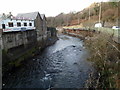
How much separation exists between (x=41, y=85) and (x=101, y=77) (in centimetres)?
521

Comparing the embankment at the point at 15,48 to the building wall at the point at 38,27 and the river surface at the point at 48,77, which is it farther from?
the building wall at the point at 38,27

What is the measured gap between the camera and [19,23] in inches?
808

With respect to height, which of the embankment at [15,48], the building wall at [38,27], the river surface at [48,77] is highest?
the building wall at [38,27]

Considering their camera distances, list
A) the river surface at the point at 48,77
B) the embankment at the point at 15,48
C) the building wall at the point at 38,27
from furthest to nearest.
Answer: the building wall at the point at 38,27
the embankment at the point at 15,48
the river surface at the point at 48,77

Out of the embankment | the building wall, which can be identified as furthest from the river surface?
the building wall

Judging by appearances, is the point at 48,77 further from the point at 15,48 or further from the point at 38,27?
the point at 38,27

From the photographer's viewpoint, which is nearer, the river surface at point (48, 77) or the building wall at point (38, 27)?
the river surface at point (48, 77)

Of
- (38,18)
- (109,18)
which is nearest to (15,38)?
(38,18)

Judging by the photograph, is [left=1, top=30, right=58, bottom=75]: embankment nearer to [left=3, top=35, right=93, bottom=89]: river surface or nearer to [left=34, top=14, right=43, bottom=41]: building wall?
[left=3, top=35, right=93, bottom=89]: river surface

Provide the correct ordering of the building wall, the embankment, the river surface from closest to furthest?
the river surface → the embankment → the building wall

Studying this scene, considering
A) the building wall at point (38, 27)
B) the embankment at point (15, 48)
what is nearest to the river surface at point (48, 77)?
the embankment at point (15, 48)

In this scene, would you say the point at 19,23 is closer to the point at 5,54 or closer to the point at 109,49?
Answer: the point at 5,54

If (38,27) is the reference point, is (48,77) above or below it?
below

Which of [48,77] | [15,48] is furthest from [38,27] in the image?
[48,77]
